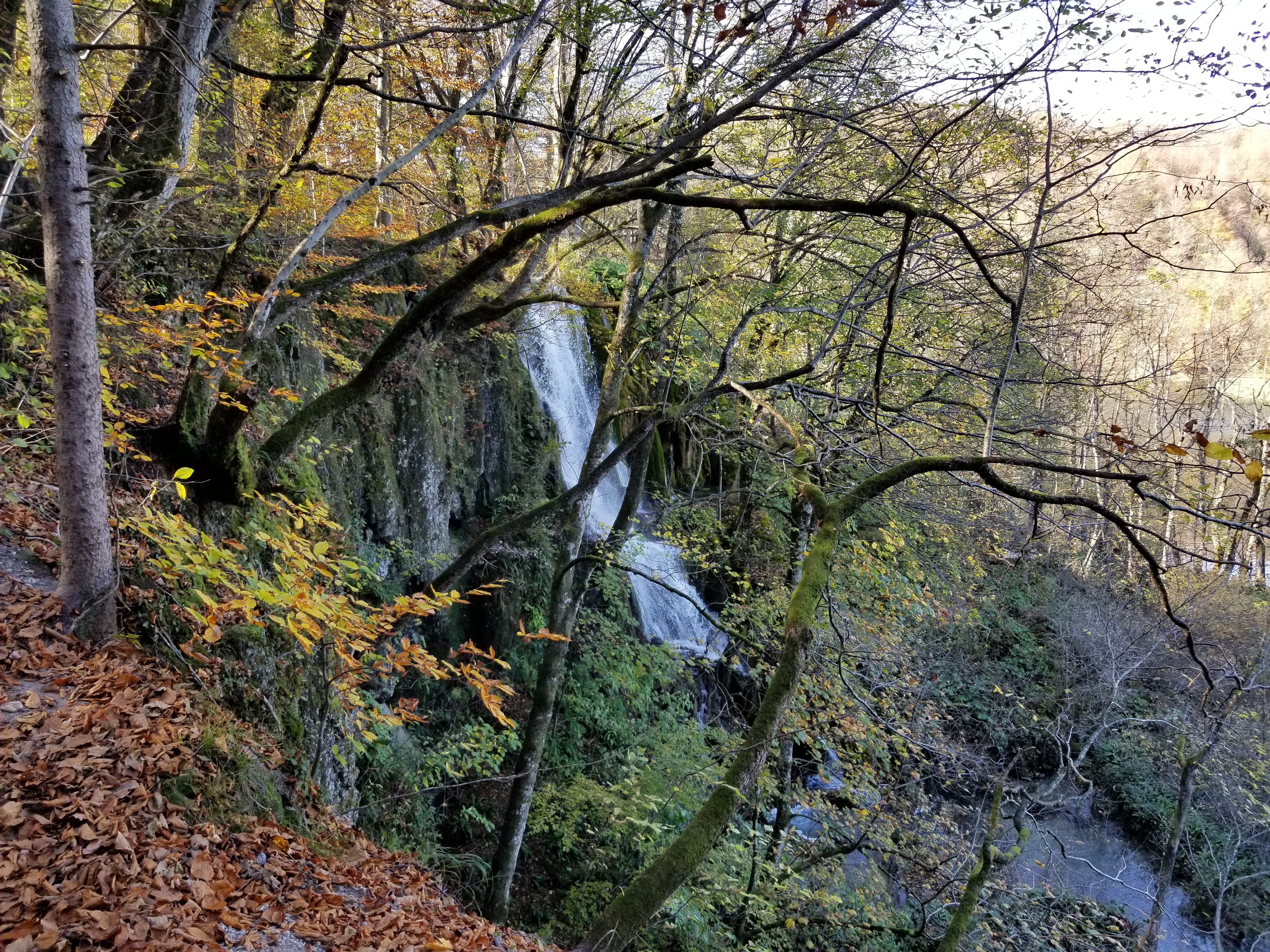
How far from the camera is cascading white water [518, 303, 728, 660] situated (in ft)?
37.2

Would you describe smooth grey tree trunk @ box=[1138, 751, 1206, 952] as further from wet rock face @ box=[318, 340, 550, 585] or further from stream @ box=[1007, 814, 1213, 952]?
wet rock face @ box=[318, 340, 550, 585]

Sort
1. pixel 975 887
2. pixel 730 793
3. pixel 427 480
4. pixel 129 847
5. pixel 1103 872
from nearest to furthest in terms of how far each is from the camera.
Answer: pixel 129 847 → pixel 730 793 → pixel 975 887 → pixel 427 480 → pixel 1103 872

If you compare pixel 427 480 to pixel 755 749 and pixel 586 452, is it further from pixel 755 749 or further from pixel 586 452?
pixel 755 749

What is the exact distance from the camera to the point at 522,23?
19.5 ft

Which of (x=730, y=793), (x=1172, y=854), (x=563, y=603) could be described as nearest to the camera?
(x=730, y=793)

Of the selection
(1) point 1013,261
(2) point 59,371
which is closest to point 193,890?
(2) point 59,371

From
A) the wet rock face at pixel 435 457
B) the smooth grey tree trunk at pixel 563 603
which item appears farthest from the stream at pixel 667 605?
the smooth grey tree trunk at pixel 563 603

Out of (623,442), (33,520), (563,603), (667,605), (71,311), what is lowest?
(667,605)

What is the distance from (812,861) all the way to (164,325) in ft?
26.8

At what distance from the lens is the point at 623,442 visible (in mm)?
6000

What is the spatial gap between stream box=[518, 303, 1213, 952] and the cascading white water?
20 millimetres

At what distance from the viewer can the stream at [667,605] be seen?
11.4 meters

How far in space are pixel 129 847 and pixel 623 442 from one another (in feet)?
14.4

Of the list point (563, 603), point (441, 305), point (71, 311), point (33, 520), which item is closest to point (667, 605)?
point (563, 603)
